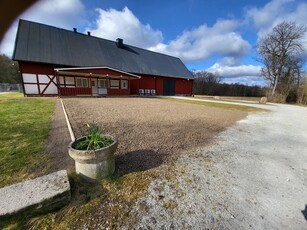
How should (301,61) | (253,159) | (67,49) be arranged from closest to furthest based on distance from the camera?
1. (253,159)
2. (67,49)
3. (301,61)

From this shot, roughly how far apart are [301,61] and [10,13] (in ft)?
97.3

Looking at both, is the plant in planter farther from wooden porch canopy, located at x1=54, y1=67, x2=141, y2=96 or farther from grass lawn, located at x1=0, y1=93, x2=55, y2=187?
wooden porch canopy, located at x1=54, y1=67, x2=141, y2=96

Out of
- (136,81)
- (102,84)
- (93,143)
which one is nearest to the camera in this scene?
(93,143)

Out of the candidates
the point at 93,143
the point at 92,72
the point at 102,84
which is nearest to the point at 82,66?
the point at 92,72

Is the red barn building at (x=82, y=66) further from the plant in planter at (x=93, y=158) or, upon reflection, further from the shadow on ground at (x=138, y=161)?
the plant in planter at (x=93, y=158)

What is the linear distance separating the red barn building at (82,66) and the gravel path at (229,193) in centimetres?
1432

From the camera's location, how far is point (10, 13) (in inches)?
33.1

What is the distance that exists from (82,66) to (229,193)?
1807cm

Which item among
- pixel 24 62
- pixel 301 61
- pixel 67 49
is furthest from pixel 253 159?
pixel 301 61

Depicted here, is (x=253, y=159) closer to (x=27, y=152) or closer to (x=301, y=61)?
(x=27, y=152)

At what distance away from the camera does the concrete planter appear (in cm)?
196

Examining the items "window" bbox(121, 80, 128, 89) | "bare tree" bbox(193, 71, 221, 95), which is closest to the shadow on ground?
"window" bbox(121, 80, 128, 89)

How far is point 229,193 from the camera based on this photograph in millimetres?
1974

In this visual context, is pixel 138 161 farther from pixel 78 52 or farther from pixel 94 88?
pixel 78 52
